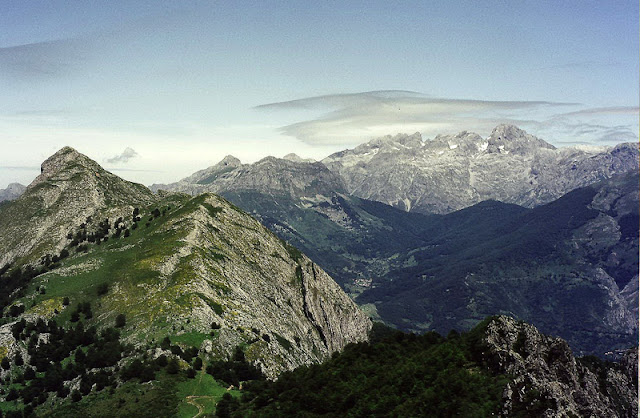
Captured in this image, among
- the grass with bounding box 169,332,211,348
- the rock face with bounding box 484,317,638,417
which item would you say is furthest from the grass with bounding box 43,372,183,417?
the rock face with bounding box 484,317,638,417

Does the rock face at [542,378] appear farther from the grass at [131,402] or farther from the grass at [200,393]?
the grass at [131,402]

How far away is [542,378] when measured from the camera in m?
82.6

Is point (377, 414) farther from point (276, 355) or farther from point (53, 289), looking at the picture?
point (53, 289)

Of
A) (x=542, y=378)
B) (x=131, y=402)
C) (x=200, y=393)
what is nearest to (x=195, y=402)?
(x=200, y=393)

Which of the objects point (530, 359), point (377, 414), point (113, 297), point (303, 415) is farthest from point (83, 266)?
point (530, 359)

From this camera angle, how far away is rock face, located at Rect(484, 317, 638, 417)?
253ft

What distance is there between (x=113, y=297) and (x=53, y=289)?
29.0 m

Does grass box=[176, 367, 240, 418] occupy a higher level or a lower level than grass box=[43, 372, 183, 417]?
lower

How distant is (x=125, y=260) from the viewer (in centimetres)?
19112

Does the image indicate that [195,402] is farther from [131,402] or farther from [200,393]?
[131,402]

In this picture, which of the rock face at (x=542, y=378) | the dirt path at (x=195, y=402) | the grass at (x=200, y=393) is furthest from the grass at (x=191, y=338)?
the rock face at (x=542, y=378)

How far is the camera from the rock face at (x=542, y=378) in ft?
253

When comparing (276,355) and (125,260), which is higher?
(125,260)

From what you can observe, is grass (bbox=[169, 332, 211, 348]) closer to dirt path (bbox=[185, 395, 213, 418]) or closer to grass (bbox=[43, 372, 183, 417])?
grass (bbox=[43, 372, 183, 417])
